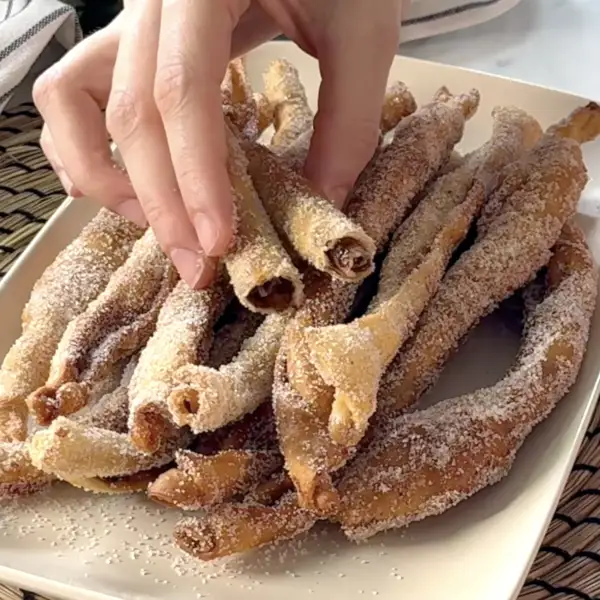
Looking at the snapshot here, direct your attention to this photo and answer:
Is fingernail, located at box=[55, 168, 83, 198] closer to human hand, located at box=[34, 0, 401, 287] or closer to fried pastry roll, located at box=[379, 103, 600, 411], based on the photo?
human hand, located at box=[34, 0, 401, 287]

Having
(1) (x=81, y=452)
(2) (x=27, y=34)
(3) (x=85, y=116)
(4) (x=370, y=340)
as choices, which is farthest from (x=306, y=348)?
(2) (x=27, y=34)

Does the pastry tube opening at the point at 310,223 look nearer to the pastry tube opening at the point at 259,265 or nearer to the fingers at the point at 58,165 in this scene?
the pastry tube opening at the point at 259,265

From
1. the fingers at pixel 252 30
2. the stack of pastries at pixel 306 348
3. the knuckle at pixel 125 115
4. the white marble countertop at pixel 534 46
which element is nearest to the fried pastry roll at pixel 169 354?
the stack of pastries at pixel 306 348

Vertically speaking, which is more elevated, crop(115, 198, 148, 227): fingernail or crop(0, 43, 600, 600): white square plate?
crop(115, 198, 148, 227): fingernail

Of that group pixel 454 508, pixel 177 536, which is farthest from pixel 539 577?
pixel 177 536

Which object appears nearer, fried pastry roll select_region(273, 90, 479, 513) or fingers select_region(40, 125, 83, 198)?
fried pastry roll select_region(273, 90, 479, 513)

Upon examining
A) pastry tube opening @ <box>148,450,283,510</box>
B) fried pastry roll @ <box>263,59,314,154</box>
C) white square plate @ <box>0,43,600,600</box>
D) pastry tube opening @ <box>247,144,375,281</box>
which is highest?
pastry tube opening @ <box>247,144,375,281</box>

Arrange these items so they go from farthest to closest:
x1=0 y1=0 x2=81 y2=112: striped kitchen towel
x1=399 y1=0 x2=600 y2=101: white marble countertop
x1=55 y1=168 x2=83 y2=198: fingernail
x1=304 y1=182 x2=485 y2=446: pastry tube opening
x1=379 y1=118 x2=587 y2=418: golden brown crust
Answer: x1=399 y1=0 x2=600 y2=101: white marble countertop
x1=0 y1=0 x2=81 y2=112: striped kitchen towel
x1=55 y1=168 x2=83 y2=198: fingernail
x1=379 y1=118 x2=587 y2=418: golden brown crust
x1=304 y1=182 x2=485 y2=446: pastry tube opening

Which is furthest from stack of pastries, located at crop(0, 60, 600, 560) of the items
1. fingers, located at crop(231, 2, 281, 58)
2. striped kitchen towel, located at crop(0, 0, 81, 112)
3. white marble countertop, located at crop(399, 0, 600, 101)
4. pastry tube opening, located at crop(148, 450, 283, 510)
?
white marble countertop, located at crop(399, 0, 600, 101)
